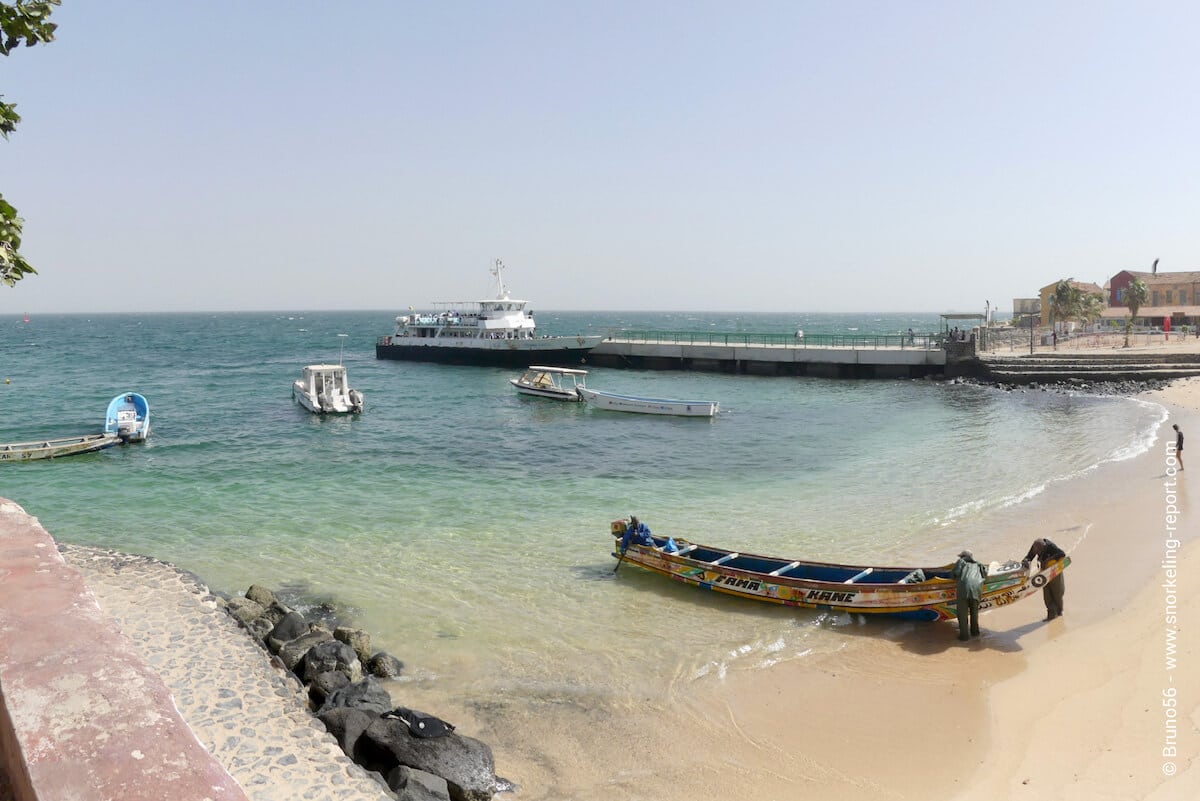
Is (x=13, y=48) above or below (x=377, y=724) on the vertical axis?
above

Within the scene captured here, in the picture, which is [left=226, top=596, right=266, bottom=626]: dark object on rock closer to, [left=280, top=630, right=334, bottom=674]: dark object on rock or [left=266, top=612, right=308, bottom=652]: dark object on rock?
[left=266, top=612, right=308, bottom=652]: dark object on rock

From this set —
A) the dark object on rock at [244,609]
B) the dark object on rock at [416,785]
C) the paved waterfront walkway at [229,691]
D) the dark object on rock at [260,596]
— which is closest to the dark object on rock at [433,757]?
the dark object on rock at [416,785]

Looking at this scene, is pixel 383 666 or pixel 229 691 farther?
pixel 383 666

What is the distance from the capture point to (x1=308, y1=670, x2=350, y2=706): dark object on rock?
9922mm

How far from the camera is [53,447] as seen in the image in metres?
28.5

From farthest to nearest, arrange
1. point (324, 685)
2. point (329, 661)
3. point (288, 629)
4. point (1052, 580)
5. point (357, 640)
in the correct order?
1. point (1052, 580)
2. point (288, 629)
3. point (357, 640)
4. point (329, 661)
5. point (324, 685)

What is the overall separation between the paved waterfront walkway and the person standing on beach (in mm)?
10834

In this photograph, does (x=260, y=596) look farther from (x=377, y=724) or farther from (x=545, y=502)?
(x=545, y=502)

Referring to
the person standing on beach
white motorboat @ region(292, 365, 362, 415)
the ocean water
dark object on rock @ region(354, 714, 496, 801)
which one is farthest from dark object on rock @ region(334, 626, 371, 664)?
white motorboat @ region(292, 365, 362, 415)

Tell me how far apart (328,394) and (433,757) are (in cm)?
3439

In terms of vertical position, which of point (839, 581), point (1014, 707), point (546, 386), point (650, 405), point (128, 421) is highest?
point (546, 386)

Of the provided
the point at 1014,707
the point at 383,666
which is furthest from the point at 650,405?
the point at 1014,707

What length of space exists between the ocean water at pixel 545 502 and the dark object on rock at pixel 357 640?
0.80m

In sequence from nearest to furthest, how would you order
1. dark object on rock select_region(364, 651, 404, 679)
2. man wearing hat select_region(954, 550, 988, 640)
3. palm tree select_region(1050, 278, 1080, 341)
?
dark object on rock select_region(364, 651, 404, 679) → man wearing hat select_region(954, 550, 988, 640) → palm tree select_region(1050, 278, 1080, 341)
